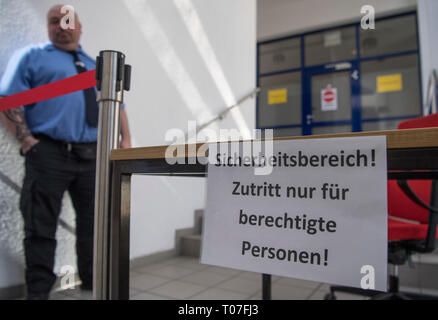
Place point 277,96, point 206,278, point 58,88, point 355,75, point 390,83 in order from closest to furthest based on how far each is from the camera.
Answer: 1. point 58,88
2. point 206,278
3. point 390,83
4. point 355,75
5. point 277,96

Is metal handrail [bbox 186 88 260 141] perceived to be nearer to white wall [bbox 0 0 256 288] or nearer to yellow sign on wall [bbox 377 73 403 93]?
white wall [bbox 0 0 256 288]

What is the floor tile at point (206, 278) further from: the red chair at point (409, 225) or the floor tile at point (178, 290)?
the red chair at point (409, 225)

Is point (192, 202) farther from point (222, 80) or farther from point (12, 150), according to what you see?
point (12, 150)

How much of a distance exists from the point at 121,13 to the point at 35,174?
1.19m

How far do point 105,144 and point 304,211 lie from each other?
1.23 ft

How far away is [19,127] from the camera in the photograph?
54.9 inches

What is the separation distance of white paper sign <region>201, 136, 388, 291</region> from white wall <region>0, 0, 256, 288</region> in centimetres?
90

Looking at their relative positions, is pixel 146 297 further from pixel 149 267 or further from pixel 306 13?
pixel 306 13

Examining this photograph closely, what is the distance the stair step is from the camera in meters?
2.44

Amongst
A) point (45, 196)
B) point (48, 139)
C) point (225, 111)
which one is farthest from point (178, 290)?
point (225, 111)

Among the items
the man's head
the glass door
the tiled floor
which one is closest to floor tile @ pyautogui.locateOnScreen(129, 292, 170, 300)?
the tiled floor

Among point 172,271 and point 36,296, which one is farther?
point 172,271
